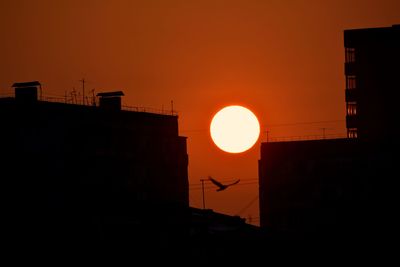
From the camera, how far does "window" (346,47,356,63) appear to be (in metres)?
96.5

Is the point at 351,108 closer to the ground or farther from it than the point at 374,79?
closer to the ground

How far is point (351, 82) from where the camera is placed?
97438mm

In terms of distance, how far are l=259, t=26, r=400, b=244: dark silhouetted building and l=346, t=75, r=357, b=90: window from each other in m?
0.02

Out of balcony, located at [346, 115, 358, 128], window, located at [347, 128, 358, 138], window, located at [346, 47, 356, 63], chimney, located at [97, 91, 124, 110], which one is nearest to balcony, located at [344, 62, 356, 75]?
window, located at [346, 47, 356, 63]

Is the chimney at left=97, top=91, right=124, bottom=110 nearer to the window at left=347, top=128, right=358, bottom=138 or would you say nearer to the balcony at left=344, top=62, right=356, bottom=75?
the balcony at left=344, top=62, right=356, bottom=75

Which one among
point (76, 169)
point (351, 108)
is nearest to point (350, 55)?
point (351, 108)

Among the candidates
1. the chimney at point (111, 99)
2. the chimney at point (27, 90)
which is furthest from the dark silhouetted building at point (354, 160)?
the chimney at point (27, 90)

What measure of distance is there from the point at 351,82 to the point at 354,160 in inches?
368

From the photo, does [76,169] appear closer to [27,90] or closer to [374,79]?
[27,90]

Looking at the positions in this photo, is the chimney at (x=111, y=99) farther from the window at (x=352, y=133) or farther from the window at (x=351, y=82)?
the window at (x=352, y=133)

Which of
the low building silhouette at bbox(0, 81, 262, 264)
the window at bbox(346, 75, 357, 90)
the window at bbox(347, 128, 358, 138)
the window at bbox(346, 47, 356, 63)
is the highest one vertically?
the window at bbox(346, 47, 356, 63)

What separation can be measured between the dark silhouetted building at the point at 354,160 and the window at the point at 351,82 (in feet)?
0.07

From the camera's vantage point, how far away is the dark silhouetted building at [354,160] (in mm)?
90500

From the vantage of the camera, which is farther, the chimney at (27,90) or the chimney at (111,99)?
the chimney at (111,99)
